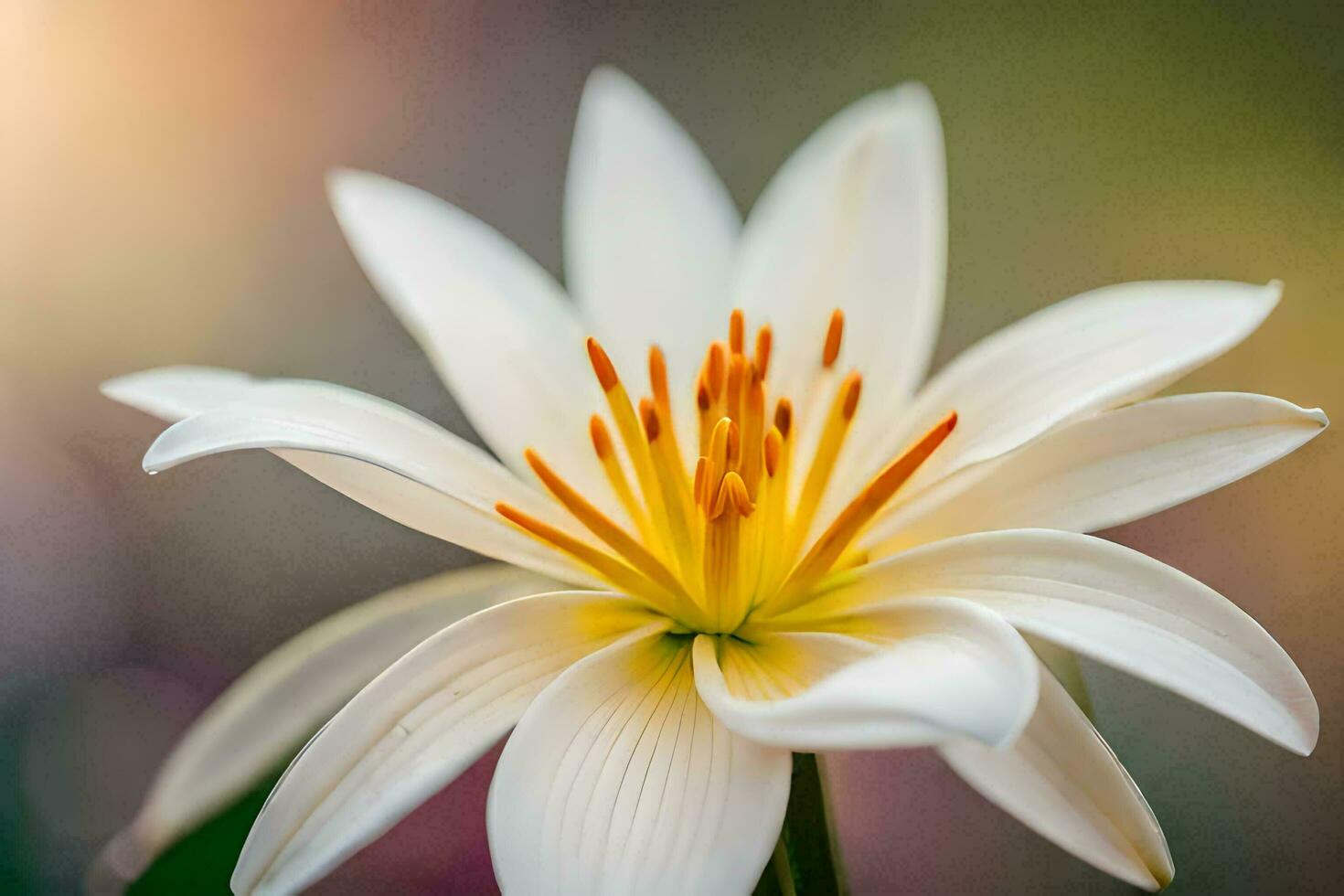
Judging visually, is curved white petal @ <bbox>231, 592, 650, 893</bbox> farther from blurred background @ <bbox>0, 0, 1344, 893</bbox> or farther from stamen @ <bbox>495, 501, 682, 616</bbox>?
blurred background @ <bbox>0, 0, 1344, 893</bbox>

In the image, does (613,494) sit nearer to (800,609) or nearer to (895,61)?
(800,609)

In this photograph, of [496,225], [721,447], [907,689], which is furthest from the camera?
[496,225]

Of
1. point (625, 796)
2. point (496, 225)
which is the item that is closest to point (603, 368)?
point (625, 796)

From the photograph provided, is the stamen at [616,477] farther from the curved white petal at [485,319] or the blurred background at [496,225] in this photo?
the blurred background at [496,225]

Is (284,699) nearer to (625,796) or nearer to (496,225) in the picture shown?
(625,796)

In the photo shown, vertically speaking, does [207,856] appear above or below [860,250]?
below

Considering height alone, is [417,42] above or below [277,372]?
above

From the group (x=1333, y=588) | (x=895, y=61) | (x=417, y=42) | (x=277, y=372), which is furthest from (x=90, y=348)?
(x=1333, y=588)

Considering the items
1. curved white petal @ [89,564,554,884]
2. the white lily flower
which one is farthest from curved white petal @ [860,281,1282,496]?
curved white petal @ [89,564,554,884]
